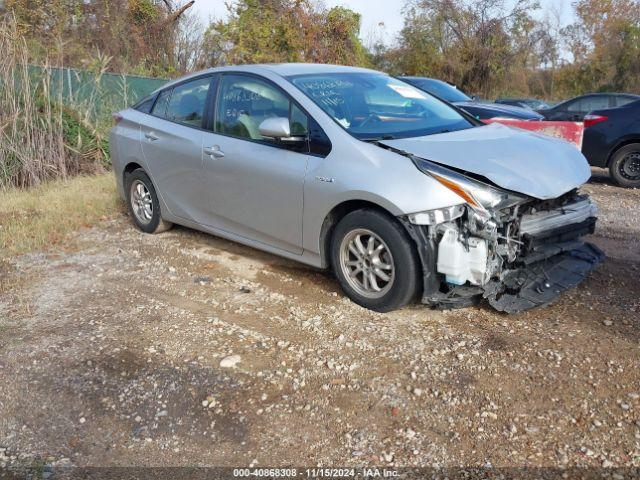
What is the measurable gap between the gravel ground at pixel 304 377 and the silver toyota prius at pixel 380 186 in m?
0.29

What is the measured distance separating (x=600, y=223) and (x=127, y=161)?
5085mm

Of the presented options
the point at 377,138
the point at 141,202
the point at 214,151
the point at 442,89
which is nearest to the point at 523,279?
the point at 377,138

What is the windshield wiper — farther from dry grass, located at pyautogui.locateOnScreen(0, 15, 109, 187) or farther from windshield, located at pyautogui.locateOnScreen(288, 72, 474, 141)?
dry grass, located at pyautogui.locateOnScreen(0, 15, 109, 187)

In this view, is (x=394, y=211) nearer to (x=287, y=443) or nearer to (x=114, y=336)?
(x=287, y=443)

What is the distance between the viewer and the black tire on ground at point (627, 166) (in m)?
8.49

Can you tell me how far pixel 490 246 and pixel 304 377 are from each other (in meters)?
1.41

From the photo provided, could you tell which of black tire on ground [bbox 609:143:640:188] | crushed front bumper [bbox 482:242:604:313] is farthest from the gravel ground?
black tire on ground [bbox 609:143:640:188]

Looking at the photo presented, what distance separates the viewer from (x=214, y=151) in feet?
16.0

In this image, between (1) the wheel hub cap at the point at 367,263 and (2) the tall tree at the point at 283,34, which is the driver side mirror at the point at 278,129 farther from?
(2) the tall tree at the point at 283,34

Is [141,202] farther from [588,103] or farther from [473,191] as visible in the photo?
[588,103]

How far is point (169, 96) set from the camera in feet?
18.6

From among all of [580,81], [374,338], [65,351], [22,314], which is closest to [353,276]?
[374,338]

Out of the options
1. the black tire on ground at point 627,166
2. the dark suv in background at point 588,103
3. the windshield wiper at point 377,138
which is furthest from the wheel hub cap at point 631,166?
the windshield wiper at point 377,138

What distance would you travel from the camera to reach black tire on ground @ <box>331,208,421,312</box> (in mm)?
3695
